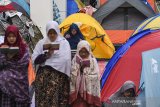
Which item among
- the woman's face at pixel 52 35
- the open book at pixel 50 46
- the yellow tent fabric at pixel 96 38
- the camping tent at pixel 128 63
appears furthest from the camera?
the yellow tent fabric at pixel 96 38

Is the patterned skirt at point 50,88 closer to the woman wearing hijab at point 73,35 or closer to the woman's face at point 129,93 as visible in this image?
the woman's face at point 129,93

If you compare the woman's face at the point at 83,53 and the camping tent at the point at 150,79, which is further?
the camping tent at the point at 150,79

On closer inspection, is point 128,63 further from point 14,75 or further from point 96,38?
point 96,38

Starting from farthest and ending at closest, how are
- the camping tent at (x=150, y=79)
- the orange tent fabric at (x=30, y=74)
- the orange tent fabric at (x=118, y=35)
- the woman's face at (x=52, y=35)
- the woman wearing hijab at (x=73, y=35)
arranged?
1. the orange tent fabric at (x=118, y=35)
2. the woman wearing hijab at (x=73, y=35)
3. the camping tent at (x=150, y=79)
4. the woman's face at (x=52, y=35)
5. the orange tent fabric at (x=30, y=74)

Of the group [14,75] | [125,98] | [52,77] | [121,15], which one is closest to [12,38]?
[14,75]

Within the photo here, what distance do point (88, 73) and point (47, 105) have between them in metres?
0.61

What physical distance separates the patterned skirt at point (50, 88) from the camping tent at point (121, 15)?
19.6ft

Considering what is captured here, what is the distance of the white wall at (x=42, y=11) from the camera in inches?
396

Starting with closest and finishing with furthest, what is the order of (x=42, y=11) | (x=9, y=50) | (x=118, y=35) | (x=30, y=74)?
(x=9, y=50) → (x=30, y=74) → (x=42, y=11) → (x=118, y=35)

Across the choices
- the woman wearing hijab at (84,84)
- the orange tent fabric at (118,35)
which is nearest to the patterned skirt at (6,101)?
the woman wearing hijab at (84,84)

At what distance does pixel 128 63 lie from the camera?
275 inches

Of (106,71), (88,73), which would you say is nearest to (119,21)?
(106,71)

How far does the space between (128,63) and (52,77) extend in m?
1.62

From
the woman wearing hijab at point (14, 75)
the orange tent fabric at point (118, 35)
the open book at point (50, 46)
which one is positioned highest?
the orange tent fabric at point (118, 35)
